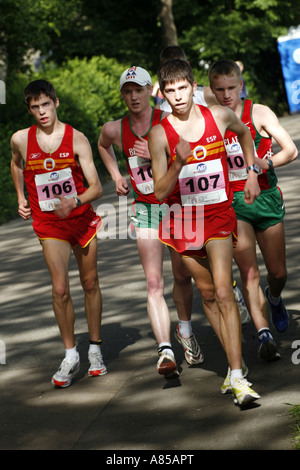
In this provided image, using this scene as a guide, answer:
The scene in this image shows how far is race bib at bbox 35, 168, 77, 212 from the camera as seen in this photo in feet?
22.4

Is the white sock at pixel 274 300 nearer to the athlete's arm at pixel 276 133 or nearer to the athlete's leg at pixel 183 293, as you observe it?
the athlete's leg at pixel 183 293

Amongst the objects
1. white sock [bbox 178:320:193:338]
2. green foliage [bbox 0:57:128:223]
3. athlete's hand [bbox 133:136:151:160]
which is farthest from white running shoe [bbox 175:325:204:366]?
green foliage [bbox 0:57:128:223]

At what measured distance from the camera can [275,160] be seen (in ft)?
21.8

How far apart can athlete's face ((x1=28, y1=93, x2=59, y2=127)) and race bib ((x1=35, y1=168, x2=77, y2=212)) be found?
1.19 feet

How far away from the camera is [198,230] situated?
5.95 metres

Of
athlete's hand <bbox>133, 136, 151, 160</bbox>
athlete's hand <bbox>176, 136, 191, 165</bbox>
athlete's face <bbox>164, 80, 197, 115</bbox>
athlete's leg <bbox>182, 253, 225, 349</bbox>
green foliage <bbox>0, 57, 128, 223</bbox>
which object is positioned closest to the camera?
athlete's hand <bbox>176, 136, 191, 165</bbox>

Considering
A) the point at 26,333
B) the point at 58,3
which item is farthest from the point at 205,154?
the point at 58,3

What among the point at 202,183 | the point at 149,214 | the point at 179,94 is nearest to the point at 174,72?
the point at 179,94

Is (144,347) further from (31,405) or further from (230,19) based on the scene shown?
(230,19)

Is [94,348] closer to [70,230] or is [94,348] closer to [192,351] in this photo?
[192,351]

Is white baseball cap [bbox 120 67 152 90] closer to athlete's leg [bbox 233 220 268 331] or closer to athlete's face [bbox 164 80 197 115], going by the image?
athlete's face [bbox 164 80 197 115]

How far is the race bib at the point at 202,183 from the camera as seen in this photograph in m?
5.89

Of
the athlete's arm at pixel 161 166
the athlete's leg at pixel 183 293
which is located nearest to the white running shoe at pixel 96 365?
the athlete's leg at pixel 183 293

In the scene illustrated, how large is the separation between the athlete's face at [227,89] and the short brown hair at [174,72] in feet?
2.59
